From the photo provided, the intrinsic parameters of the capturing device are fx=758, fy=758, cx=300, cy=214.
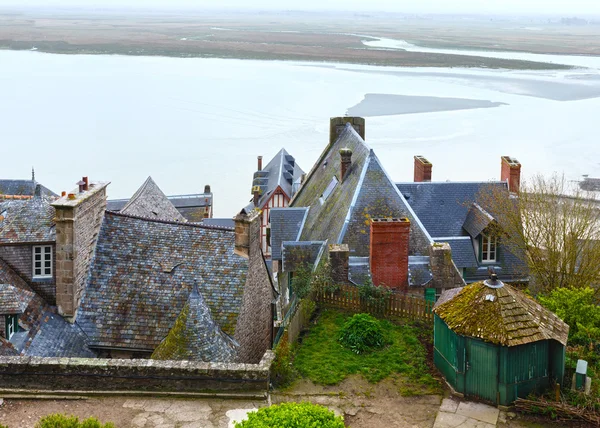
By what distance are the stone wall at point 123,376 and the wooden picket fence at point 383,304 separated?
6468mm

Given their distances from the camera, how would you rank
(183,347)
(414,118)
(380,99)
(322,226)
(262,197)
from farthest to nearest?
(380,99) → (414,118) → (262,197) → (322,226) → (183,347)

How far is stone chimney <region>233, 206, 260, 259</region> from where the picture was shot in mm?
19969

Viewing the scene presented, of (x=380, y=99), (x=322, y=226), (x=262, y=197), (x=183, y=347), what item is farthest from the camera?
(x=380, y=99)

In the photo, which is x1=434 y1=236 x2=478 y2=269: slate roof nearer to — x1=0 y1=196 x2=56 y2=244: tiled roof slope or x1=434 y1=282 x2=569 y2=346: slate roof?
x1=434 y1=282 x2=569 y2=346: slate roof

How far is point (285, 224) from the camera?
30.4 m

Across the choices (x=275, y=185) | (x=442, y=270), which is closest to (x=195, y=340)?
(x=442, y=270)

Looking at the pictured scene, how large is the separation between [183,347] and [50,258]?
4848 mm

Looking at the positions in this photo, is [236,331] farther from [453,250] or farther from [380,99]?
[380,99]

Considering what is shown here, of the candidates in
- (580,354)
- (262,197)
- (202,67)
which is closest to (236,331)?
(580,354)

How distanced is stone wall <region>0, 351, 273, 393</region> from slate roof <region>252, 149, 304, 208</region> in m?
36.3

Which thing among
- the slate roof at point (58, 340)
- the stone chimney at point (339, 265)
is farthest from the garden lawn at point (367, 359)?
the slate roof at point (58, 340)

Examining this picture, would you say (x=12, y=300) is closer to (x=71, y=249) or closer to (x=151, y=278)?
(x=71, y=249)

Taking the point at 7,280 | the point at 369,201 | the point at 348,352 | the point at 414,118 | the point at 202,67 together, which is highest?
the point at 202,67

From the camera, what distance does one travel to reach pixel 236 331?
19.1 meters
